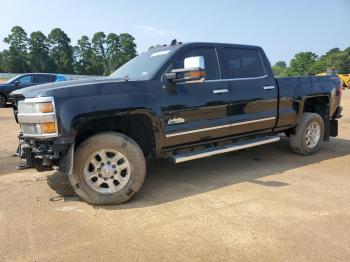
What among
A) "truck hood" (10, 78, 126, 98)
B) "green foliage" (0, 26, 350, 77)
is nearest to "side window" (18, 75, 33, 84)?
"truck hood" (10, 78, 126, 98)

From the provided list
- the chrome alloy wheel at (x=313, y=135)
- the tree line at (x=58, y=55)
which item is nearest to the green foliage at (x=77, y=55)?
the tree line at (x=58, y=55)

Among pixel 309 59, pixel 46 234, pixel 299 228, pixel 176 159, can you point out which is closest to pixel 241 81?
pixel 176 159

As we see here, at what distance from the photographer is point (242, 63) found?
558cm

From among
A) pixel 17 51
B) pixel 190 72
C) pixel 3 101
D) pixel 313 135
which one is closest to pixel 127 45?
pixel 17 51

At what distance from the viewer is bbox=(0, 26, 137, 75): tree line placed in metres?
72.8

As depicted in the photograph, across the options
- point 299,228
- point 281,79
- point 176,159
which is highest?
point 281,79

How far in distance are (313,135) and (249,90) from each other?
2.01 meters

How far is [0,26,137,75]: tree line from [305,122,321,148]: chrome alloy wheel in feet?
212

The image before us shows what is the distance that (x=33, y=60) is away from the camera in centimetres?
7481

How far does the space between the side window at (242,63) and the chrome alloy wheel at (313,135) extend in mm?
1529

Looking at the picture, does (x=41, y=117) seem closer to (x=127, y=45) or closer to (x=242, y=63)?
(x=242, y=63)

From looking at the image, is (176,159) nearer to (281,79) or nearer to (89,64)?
(281,79)

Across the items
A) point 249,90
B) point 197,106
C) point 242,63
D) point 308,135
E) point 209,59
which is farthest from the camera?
point 308,135

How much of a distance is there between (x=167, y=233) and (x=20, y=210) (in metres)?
1.81
